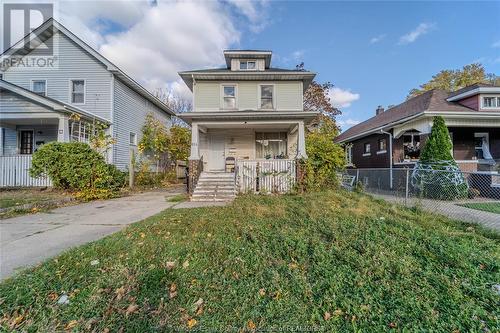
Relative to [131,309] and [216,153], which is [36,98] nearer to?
[216,153]

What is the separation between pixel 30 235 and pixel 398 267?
6909 mm

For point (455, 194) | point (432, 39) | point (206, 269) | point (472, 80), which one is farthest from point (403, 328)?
point (472, 80)

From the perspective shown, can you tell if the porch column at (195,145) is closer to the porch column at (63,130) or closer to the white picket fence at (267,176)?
the white picket fence at (267,176)

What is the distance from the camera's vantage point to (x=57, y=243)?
166 inches

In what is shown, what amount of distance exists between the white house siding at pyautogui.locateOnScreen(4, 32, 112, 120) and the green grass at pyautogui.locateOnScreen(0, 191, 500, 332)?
39.4 ft

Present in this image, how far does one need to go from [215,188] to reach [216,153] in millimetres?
3951

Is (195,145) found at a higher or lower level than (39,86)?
lower

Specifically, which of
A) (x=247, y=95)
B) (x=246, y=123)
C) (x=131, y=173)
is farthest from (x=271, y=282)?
(x=131, y=173)

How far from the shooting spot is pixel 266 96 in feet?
40.1

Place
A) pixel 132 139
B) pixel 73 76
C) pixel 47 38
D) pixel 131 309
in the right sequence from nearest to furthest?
pixel 131 309
pixel 73 76
pixel 47 38
pixel 132 139

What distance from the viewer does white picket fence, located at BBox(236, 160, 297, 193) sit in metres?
9.55

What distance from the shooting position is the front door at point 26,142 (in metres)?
13.0

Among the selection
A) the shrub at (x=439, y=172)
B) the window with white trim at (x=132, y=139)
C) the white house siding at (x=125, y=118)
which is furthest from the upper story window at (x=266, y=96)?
the window with white trim at (x=132, y=139)

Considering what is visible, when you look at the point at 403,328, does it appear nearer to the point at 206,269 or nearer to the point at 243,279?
the point at 243,279
